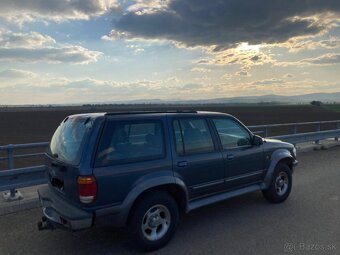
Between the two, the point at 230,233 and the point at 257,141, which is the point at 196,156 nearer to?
the point at 230,233

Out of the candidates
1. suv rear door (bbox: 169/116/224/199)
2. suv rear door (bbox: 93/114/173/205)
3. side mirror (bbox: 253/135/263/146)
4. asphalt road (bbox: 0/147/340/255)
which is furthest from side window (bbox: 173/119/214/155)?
asphalt road (bbox: 0/147/340/255)

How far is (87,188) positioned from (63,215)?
18.0 inches

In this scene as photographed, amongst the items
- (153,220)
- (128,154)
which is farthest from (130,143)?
(153,220)

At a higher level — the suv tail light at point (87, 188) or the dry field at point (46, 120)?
the suv tail light at point (87, 188)

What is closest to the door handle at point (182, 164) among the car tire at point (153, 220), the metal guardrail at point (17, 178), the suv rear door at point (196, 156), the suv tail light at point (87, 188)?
the suv rear door at point (196, 156)

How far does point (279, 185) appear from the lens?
255 inches

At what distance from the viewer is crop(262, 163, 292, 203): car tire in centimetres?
626

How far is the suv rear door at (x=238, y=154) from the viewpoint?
18.1ft

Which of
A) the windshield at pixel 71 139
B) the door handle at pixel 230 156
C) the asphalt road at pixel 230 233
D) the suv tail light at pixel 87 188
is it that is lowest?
the asphalt road at pixel 230 233

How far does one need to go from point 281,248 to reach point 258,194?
8.22 ft

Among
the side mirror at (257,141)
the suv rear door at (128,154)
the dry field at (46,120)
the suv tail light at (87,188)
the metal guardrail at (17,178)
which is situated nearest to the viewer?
Result: the suv tail light at (87,188)

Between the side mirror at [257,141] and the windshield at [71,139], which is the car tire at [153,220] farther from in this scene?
the side mirror at [257,141]

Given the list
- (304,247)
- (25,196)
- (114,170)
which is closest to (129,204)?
(114,170)

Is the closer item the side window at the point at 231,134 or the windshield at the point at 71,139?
the windshield at the point at 71,139
